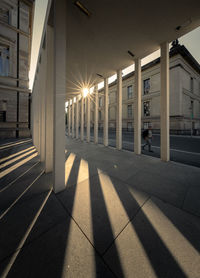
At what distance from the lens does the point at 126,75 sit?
27.9m

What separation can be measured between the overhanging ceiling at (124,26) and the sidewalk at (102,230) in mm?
5929

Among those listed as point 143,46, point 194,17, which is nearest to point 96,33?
point 143,46

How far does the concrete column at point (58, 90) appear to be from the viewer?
2674 mm

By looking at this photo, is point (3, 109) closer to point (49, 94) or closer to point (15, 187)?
point (49, 94)

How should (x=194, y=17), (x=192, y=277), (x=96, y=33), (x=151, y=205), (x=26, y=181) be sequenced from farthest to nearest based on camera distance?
(x=96, y=33) → (x=194, y=17) → (x=26, y=181) → (x=151, y=205) → (x=192, y=277)

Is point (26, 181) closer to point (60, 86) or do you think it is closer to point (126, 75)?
point (60, 86)

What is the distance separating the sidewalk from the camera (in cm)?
124

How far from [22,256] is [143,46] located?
8162 millimetres

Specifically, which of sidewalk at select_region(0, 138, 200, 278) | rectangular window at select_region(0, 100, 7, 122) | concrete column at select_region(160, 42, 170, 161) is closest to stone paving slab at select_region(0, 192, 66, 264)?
sidewalk at select_region(0, 138, 200, 278)

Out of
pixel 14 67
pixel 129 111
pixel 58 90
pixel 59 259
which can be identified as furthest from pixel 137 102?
pixel 129 111

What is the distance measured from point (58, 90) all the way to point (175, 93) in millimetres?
25329

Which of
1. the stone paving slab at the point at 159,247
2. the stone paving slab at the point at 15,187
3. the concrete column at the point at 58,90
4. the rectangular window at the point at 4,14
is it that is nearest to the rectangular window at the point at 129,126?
the rectangular window at the point at 4,14

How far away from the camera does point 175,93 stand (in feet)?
68.8

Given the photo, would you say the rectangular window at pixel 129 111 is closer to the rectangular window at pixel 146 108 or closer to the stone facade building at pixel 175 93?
the stone facade building at pixel 175 93
